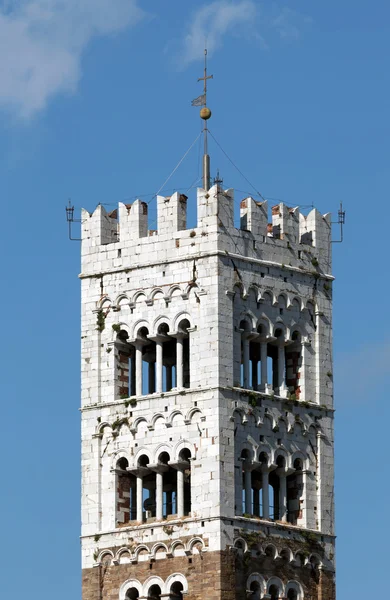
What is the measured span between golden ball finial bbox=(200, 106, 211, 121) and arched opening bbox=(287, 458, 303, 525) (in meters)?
12.4

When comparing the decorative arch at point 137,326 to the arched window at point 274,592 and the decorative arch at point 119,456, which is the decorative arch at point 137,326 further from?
the arched window at point 274,592

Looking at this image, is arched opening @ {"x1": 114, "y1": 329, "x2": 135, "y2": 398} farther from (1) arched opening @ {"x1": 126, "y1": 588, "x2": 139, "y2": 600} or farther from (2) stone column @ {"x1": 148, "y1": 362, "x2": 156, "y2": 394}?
(1) arched opening @ {"x1": 126, "y1": 588, "x2": 139, "y2": 600}

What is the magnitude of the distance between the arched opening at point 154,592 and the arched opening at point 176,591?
67 centimetres

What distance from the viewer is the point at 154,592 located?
108250 millimetres

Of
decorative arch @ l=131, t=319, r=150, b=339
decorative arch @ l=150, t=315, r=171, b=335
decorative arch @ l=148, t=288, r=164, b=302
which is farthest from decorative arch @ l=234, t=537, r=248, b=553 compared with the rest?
decorative arch @ l=148, t=288, r=164, b=302

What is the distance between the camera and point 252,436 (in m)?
109

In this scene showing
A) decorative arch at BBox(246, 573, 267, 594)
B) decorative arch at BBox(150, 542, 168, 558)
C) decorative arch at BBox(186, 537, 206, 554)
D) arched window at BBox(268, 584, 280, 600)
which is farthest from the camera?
arched window at BBox(268, 584, 280, 600)

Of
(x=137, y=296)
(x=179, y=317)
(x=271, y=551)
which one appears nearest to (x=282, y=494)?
(x=271, y=551)

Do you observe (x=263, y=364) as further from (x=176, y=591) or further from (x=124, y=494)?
(x=176, y=591)

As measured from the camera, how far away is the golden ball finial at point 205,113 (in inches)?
4412

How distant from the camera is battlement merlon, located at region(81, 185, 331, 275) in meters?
109

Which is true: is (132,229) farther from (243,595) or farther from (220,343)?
(243,595)

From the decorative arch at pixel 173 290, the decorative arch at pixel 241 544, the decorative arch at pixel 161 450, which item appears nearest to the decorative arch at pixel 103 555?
the decorative arch at pixel 161 450

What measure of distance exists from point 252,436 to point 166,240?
7531 millimetres
